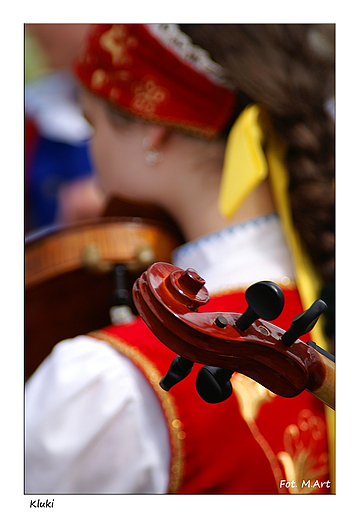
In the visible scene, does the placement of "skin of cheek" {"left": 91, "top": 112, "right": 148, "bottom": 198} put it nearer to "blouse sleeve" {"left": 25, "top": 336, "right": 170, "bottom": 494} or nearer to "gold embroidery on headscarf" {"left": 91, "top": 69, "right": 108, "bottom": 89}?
"gold embroidery on headscarf" {"left": 91, "top": 69, "right": 108, "bottom": 89}

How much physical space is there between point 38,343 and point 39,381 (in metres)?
0.14

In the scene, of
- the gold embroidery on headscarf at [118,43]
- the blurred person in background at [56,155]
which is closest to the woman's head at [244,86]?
the gold embroidery on headscarf at [118,43]

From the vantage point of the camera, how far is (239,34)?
1.93 feet

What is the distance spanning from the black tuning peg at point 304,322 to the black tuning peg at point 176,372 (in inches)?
2.4

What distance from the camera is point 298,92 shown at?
1.87 ft

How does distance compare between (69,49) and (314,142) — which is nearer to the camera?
(314,142)

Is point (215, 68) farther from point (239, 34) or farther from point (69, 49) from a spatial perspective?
point (69, 49)

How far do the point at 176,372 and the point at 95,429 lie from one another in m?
0.22

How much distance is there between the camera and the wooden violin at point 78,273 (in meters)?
0.59

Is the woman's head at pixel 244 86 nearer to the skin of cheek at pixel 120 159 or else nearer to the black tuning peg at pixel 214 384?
the skin of cheek at pixel 120 159

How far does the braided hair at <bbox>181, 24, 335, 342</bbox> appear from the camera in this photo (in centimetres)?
55

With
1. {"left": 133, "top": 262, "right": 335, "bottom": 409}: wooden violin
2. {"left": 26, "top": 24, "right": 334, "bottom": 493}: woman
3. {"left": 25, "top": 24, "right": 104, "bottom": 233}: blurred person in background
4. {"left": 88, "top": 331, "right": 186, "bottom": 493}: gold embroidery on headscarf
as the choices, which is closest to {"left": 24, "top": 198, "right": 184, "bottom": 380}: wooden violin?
{"left": 26, "top": 24, "right": 334, "bottom": 493}: woman
